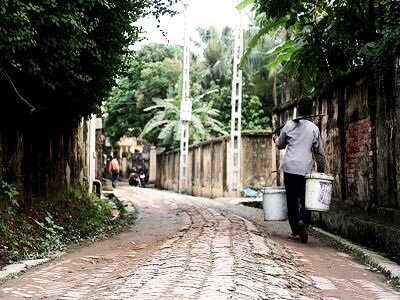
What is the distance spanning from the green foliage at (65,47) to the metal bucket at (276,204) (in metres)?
2.84

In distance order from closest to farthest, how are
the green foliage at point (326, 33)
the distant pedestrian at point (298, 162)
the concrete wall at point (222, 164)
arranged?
1. the distant pedestrian at point (298, 162)
2. the green foliage at point (326, 33)
3. the concrete wall at point (222, 164)

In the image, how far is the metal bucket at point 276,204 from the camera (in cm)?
830

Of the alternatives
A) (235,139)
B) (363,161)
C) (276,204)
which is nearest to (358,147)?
(363,161)

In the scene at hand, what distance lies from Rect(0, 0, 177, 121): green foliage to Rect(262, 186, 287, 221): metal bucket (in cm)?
284

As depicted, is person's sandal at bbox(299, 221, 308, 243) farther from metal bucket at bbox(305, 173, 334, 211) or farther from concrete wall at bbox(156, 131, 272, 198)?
concrete wall at bbox(156, 131, 272, 198)

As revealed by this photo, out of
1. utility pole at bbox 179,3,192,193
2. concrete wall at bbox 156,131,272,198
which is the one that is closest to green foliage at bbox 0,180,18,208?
concrete wall at bbox 156,131,272,198

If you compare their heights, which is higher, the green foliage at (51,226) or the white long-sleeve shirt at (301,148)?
the white long-sleeve shirt at (301,148)

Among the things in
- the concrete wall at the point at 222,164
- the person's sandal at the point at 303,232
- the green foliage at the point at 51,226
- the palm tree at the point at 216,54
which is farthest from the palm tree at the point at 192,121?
the person's sandal at the point at 303,232

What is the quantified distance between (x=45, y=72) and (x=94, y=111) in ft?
12.1

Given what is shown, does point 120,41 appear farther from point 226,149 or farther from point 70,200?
point 226,149

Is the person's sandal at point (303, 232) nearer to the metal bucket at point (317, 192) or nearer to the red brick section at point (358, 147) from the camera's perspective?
the metal bucket at point (317, 192)

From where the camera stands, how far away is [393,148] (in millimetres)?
7172

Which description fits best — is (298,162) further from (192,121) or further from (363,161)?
(192,121)

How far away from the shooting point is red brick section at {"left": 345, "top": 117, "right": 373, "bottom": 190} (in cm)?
812
